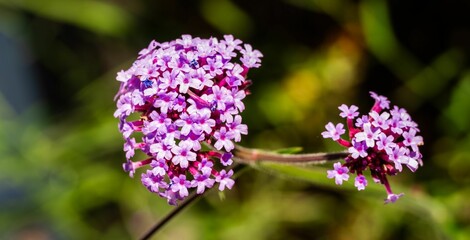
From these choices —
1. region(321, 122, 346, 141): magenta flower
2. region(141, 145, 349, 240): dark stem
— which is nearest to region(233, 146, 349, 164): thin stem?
region(141, 145, 349, 240): dark stem

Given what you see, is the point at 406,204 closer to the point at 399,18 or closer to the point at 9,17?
the point at 399,18

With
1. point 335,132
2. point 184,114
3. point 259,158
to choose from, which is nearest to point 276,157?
point 259,158

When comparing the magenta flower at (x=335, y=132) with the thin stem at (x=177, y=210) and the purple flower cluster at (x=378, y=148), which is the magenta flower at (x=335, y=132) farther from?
the thin stem at (x=177, y=210)

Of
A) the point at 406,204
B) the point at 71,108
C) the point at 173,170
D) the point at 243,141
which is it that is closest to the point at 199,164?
the point at 173,170

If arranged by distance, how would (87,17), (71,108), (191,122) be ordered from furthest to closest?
(71,108)
(87,17)
(191,122)

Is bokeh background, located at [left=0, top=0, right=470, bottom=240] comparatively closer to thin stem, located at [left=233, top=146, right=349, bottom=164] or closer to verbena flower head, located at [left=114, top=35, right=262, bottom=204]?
thin stem, located at [left=233, top=146, right=349, bottom=164]
